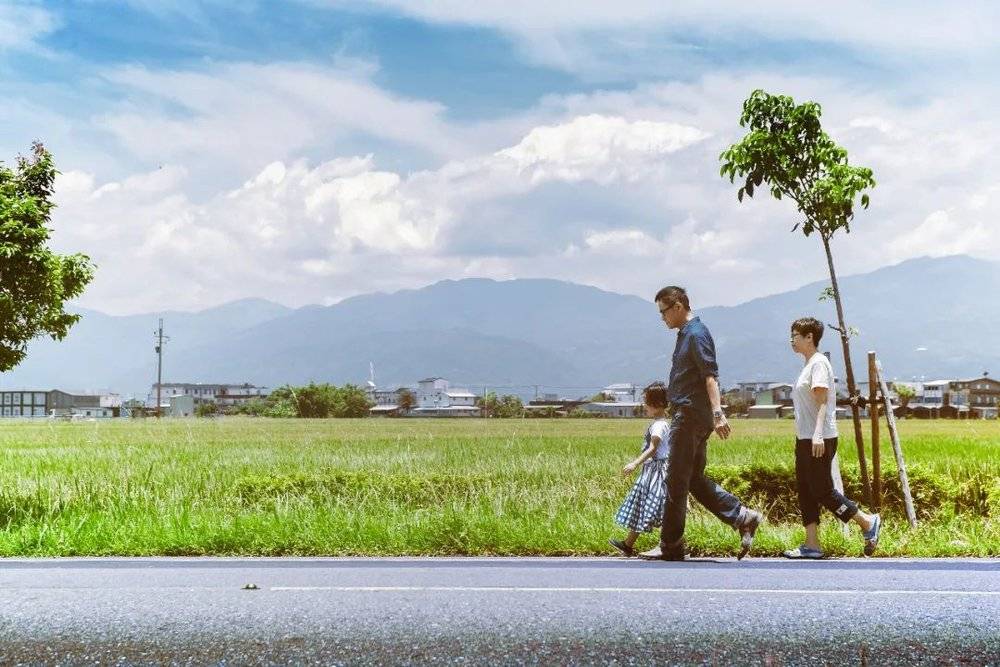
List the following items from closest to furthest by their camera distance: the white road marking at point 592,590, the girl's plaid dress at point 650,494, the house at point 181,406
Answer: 1. the white road marking at point 592,590
2. the girl's plaid dress at point 650,494
3. the house at point 181,406

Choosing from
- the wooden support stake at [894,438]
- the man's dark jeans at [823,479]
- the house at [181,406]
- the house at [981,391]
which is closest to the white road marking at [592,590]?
the man's dark jeans at [823,479]

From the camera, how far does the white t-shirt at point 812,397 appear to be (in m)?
9.02

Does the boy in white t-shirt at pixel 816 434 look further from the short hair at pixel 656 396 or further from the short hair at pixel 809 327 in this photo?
the short hair at pixel 656 396

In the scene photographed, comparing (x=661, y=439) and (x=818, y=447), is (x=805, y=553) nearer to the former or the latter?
(x=818, y=447)

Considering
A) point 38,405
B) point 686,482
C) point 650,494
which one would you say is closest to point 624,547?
point 650,494

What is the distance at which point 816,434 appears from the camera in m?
9.02

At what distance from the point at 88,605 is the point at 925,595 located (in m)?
6.42

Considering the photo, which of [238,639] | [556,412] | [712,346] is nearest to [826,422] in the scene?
[712,346]

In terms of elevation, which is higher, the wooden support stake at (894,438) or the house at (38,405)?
the house at (38,405)

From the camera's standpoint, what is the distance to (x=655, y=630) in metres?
6.62

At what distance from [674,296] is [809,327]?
1.39m

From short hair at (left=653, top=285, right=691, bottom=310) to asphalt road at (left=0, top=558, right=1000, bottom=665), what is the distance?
7.85ft

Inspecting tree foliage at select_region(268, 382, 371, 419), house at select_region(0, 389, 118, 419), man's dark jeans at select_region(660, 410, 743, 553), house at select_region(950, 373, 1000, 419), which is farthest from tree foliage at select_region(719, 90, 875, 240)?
house at select_region(0, 389, 118, 419)

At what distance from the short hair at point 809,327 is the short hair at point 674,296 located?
106cm
